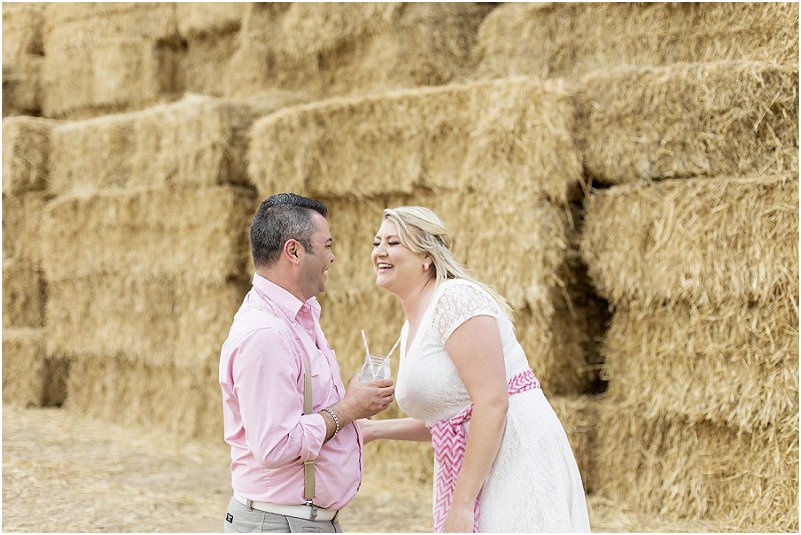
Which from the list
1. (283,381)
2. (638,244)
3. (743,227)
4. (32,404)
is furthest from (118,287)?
(283,381)

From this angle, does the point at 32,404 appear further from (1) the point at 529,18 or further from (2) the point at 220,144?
(1) the point at 529,18

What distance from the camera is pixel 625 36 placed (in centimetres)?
553

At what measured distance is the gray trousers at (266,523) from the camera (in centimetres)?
233

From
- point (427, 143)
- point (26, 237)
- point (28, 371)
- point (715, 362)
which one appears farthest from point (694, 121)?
point (28, 371)

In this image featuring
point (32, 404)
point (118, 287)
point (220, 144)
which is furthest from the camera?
point (32, 404)

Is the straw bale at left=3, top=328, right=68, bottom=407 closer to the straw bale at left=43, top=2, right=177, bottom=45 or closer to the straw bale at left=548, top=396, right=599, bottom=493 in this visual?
the straw bale at left=43, top=2, right=177, bottom=45

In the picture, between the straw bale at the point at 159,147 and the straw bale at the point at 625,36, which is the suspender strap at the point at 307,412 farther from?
the straw bale at the point at 159,147

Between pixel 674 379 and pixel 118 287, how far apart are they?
4567mm

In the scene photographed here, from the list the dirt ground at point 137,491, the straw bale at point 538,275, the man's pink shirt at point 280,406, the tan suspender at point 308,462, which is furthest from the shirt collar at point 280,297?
the straw bale at point 538,275

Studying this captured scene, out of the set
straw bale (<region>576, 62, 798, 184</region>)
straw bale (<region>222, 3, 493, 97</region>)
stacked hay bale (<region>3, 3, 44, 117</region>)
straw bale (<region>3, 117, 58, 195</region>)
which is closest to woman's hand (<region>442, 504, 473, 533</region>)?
straw bale (<region>576, 62, 798, 184</region>)

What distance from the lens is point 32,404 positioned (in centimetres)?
805

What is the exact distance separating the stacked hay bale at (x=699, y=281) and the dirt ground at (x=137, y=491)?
32 centimetres

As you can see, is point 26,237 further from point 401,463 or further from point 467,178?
point 467,178

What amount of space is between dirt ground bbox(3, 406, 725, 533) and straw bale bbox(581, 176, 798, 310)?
1209 millimetres
